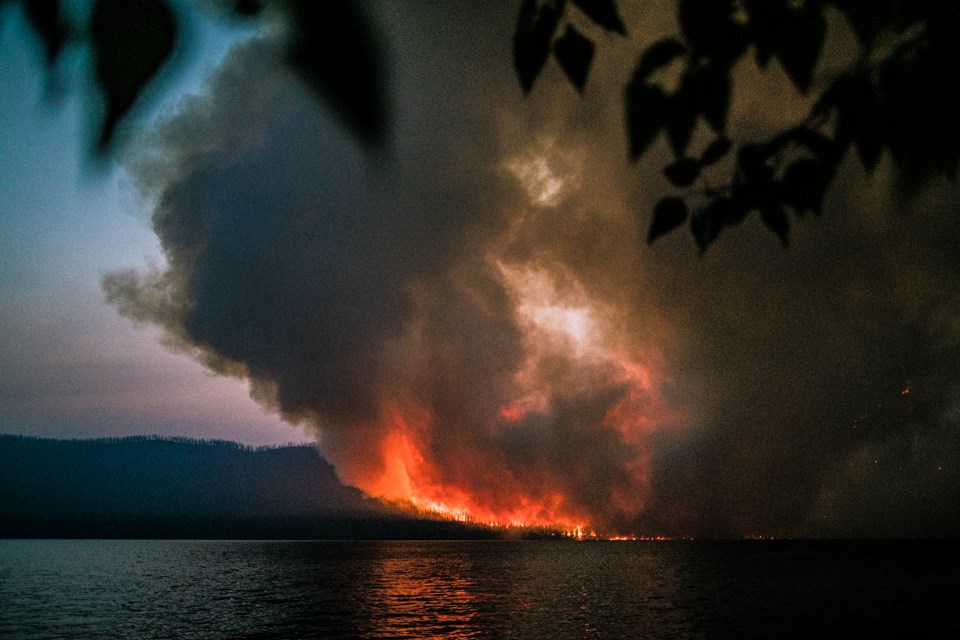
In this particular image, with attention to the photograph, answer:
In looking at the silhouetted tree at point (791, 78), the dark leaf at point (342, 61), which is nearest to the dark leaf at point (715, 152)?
the silhouetted tree at point (791, 78)

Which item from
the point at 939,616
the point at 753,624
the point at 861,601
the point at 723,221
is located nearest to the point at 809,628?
the point at 753,624

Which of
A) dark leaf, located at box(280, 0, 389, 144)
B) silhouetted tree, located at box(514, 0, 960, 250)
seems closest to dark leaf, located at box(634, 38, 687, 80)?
silhouetted tree, located at box(514, 0, 960, 250)

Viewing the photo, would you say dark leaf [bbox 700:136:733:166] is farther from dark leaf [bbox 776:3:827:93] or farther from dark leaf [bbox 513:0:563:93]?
dark leaf [bbox 513:0:563:93]

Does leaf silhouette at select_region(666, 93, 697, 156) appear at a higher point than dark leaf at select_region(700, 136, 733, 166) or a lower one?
lower

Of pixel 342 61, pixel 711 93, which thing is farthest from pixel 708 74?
pixel 342 61

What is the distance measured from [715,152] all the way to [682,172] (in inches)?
6.2

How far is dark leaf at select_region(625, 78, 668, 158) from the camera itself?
1796 mm

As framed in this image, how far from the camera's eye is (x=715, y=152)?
2312 mm

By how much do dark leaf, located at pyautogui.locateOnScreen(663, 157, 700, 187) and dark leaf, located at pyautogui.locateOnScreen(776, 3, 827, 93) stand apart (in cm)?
41

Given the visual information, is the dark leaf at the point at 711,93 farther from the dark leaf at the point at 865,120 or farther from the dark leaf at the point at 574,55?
the dark leaf at the point at 865,120

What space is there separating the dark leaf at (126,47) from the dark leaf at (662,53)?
46.0 inches

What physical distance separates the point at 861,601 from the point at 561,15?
673 feet

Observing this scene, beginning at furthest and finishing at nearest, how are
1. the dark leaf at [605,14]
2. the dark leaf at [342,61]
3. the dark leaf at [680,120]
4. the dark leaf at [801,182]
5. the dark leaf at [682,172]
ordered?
the dark leaf at [801,182], the dark leaf at [682,172], the dark leaf at [680,120], the dark leaf at [605,14], the dark leaf at [342,61]

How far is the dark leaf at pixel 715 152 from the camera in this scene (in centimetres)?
229
